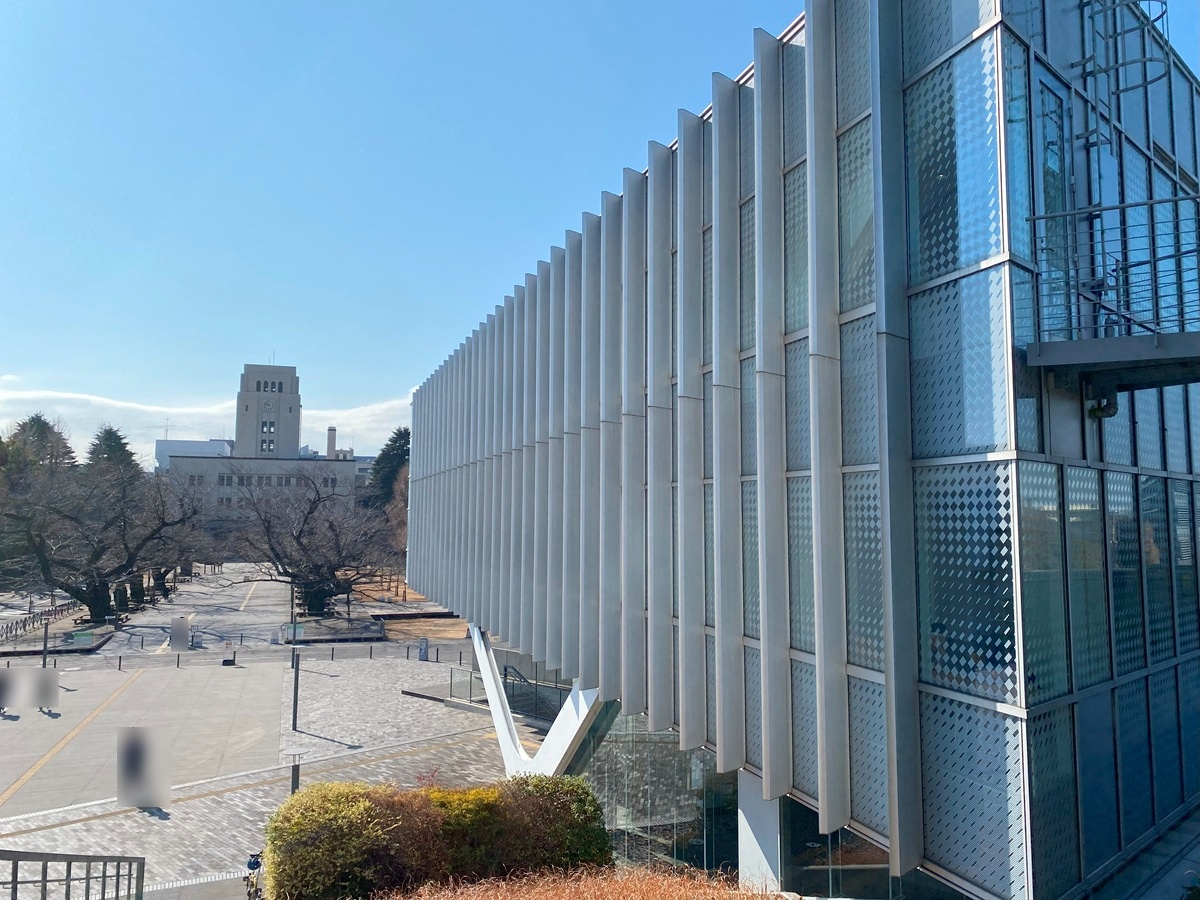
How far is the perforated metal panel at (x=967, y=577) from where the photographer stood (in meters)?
6.89

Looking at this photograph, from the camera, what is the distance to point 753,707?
10070 millimetres

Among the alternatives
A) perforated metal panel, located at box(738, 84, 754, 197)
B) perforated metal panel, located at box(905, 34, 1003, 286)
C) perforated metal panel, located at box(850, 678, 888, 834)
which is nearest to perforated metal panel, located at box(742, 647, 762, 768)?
perforated metal panel, located at box(850, 678, 888, 834)

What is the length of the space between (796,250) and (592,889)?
7532mm

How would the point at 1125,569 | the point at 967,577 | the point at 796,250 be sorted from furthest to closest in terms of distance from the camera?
the point at 796,250 → the point at 1125,569 → the point at 967,577

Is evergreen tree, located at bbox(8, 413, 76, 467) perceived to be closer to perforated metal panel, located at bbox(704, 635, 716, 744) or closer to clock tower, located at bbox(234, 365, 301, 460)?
clock tower, located at bbox(234, 365, 301, 460)

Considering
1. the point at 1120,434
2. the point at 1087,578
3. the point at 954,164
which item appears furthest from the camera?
the point at 1120,434

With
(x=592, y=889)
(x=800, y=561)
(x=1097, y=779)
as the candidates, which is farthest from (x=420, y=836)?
(x=1097, y=779)

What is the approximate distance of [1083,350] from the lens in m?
6.78

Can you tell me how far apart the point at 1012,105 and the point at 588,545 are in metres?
9.56

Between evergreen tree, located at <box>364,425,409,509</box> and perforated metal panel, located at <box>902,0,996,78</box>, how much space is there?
260ft

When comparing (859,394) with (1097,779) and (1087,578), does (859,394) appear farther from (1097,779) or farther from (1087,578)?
(1097,779)

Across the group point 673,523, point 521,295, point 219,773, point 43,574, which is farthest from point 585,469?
point 43,574

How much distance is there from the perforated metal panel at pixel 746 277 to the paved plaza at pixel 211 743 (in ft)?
32.0

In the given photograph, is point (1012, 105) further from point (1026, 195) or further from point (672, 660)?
point (672, 660)
